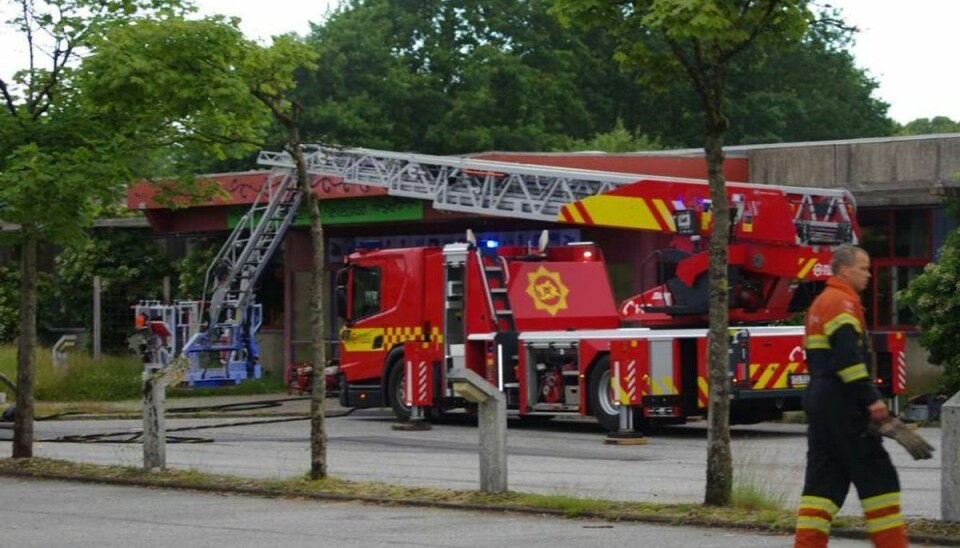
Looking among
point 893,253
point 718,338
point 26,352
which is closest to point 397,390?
point 26,352

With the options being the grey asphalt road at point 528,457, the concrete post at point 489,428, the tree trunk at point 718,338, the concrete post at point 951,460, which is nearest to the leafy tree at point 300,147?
the grey asphalt road at point 528,457

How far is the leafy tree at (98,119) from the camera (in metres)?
15.1

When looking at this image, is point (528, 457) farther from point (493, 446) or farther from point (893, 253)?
point (893, 253)

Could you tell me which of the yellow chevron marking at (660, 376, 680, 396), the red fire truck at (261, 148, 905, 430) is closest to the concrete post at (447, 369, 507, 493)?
the red fire truck at (261, 148, 905, 430)

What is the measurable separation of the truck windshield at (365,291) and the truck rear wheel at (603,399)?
491 cm

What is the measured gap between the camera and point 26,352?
17062mm

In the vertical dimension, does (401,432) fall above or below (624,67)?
below

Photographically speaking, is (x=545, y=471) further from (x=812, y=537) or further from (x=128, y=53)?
(x=812, y=537)

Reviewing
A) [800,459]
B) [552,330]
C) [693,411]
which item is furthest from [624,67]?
[552,330]

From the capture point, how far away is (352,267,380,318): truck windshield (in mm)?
25672

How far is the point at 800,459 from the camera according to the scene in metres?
18.0

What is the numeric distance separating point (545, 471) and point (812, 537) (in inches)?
316

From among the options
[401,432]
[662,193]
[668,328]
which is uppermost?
[662,193]

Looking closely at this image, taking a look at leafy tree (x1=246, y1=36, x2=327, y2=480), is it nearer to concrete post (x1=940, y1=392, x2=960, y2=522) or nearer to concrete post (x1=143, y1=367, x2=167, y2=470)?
concrete post (x1=143, y1=367, x2=167, y2=470)
